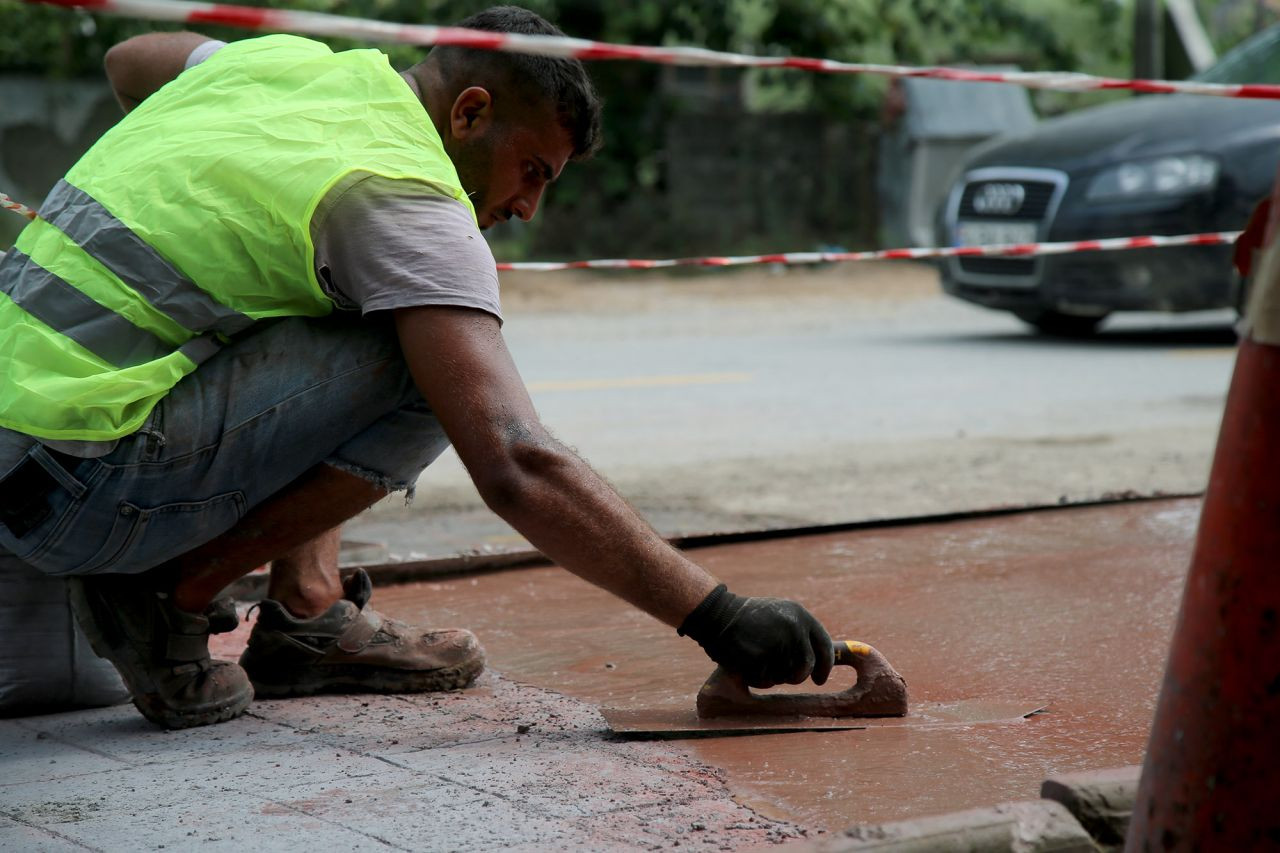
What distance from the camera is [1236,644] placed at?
67.6 inches

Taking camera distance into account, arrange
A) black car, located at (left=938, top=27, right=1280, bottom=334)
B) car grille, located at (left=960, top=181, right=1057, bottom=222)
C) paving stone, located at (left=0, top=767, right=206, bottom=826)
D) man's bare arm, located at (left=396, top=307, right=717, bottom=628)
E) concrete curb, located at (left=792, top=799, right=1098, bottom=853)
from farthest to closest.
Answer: car grille, located at (left=960, top=181, right=1057, bottom=222)
black car, located at (left=938, top=27, right=1280, bottom=334)
man's bare arm, located at (left=396, top=307, right=717, bottom=628)
paving stone, located at (left=0, top=767, right=206, bottom=826)
concrete curb, located at (left=792, top=799, right=1098, bottom=853)

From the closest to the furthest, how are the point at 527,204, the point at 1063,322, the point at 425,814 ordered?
the point at 425,814 → the point at 527,204 → the point at 1063,322

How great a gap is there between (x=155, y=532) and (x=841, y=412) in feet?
15.6

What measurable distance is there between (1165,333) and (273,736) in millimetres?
8596

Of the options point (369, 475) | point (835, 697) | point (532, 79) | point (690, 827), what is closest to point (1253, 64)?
point (532, 79)

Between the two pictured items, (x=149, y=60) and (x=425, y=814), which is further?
(x=149, y=60)

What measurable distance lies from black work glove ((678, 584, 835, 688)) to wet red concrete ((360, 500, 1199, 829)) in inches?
5.2

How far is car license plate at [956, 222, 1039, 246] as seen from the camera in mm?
9055

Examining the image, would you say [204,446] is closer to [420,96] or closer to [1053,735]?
[420,96]

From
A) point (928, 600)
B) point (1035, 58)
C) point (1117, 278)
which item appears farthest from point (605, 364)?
point (1035, 58)

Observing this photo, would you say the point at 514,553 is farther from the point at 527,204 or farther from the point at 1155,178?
the point at 1155,178

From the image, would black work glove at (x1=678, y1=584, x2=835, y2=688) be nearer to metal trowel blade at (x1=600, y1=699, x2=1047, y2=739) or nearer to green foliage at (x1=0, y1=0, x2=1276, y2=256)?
metal trowel blade at (x1=600, y1=699, x2=1047, y2=739)

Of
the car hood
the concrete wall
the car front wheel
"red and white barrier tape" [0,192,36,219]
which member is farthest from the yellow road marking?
the concrete wall

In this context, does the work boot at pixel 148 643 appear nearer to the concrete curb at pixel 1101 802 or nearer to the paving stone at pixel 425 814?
the paving stone at pixel 425 814
